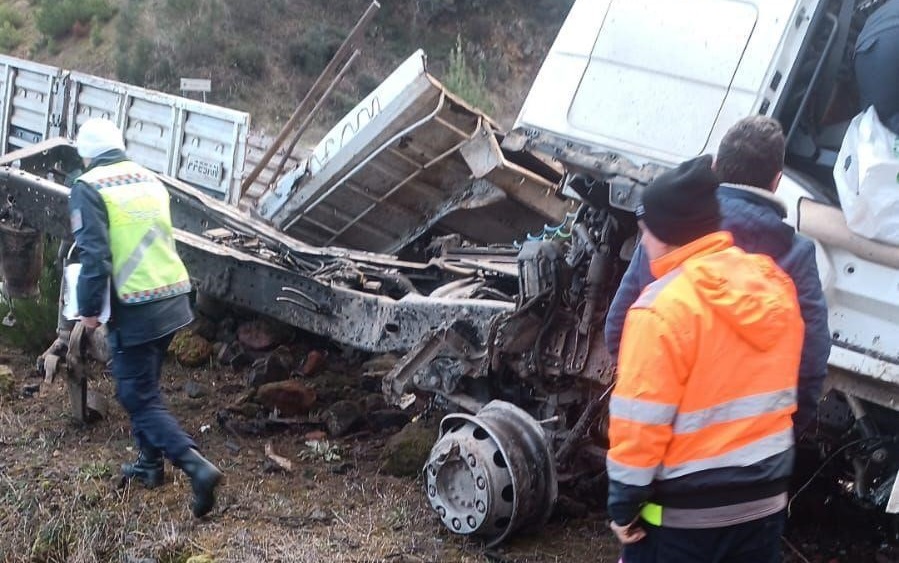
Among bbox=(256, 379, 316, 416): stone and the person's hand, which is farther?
bbox=(256, 379, 316, 416): stone

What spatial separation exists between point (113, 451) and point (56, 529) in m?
0.67

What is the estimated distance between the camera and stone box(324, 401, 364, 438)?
508cm

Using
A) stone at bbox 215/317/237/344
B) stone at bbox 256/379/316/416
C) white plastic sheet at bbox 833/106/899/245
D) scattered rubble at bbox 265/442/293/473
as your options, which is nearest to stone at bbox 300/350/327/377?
stone at bbox 256/379/316/416

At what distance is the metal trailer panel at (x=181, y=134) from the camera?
25.8 ft

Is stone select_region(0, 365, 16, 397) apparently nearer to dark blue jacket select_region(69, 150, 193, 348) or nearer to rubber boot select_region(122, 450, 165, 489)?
rubber boot select_region(122, 450, 165, 489)

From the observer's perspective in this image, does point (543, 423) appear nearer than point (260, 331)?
Yes

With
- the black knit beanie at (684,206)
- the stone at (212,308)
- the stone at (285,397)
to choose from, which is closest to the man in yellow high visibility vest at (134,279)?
the stone at (285,397)

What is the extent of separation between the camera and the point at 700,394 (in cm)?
220

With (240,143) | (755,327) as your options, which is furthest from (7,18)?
(755,327)

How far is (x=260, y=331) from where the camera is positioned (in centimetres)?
604

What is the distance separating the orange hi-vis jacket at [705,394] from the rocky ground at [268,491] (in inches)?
64.8

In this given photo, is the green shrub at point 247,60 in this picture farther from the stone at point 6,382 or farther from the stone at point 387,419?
the stone at point 387,419

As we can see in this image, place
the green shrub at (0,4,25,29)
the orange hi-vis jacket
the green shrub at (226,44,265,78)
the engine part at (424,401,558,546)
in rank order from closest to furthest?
the orange hi-vis jacket, the engine part at (424,401,558,546), the green shrub at (226,44,265,78), the green shrub at (0,4,25,29)

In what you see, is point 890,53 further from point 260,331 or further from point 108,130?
point 260,331
